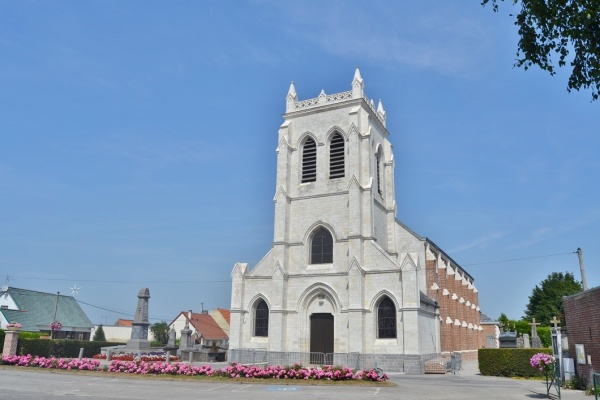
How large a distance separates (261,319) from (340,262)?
650cm

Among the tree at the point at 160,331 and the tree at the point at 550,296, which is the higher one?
the tree at the point at 550,296

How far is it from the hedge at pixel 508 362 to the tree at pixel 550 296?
126ft

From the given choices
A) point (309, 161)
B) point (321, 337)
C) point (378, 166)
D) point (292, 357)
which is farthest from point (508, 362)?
point (309, 161)

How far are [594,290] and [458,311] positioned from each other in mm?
25604

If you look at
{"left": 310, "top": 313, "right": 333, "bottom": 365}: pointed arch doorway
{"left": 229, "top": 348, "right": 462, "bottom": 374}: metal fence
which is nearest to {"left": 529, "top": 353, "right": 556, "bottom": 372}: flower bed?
{"left": 229, "top": 348, "right": 462, "bottom": 374}: metal fence

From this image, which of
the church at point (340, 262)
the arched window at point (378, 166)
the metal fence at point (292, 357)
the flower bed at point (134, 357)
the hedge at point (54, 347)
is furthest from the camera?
the arched window at point (378, 166)

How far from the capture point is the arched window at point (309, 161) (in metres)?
33.2

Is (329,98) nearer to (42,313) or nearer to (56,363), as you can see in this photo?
(56,363)

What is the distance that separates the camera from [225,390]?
1619cm

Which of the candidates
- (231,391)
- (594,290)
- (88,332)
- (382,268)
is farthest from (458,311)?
(88,332)

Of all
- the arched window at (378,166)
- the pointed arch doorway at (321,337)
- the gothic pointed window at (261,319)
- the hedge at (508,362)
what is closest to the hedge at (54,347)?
the gothic pointed window at (261,319)

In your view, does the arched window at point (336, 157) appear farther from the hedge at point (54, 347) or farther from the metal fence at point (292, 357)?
the hedge at point (54, 347)

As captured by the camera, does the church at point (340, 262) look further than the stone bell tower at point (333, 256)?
No

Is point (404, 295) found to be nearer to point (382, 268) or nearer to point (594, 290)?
point (382, 268)
